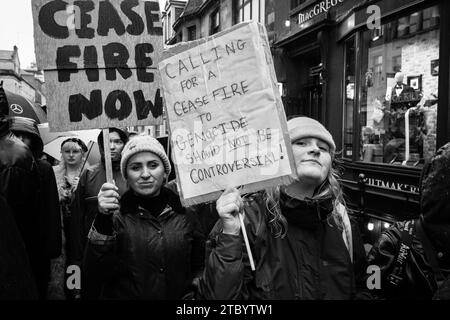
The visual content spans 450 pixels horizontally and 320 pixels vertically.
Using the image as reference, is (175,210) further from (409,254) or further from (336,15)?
(336,15)

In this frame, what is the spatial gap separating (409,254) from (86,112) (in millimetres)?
2024

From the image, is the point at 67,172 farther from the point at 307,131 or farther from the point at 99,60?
the point at 307,131

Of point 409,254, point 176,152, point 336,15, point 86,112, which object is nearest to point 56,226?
point 86,112

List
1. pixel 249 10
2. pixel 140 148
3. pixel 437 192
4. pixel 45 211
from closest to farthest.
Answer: pixel 437 192, pixel 140 148, pixel 45 211, pixel 249 10

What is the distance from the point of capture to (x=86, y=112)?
2.53 m

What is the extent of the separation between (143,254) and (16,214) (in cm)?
126

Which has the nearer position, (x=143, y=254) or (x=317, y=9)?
(x=143, y=254)

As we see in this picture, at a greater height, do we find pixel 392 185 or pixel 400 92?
pixel 400 92

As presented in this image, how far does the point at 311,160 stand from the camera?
7.12ft

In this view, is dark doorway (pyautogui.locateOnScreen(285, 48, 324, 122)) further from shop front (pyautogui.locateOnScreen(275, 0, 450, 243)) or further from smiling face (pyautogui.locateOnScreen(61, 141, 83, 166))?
smiling face (pyautogui.locateOnScreen(61, 141, 83, 166))

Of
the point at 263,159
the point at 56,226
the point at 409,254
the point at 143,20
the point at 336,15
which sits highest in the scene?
the point at 336,15

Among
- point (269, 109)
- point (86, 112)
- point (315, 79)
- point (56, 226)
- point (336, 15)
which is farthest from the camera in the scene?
point (315, 79)

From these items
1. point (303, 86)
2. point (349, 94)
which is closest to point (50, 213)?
point (349, 94)

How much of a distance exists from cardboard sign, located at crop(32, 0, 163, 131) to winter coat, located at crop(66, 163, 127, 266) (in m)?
1.29
